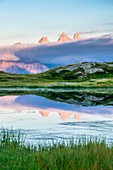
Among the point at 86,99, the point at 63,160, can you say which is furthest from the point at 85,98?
the point at 63,160

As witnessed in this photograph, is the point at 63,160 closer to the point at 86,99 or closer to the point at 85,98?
the point at 86,99

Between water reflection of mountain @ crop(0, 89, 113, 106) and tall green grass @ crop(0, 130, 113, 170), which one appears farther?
water reflection of mountain @ crop(0, 89, 113, 106)

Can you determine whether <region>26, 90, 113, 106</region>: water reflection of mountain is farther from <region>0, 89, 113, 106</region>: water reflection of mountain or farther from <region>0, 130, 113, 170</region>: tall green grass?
<region>0, 130, 113, 170</region>: tall green grass

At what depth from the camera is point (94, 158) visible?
16125 millimetres

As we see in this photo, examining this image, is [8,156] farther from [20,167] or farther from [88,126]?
[88,126]

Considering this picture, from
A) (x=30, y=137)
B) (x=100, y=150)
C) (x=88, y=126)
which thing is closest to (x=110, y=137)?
(x=30, y=137)

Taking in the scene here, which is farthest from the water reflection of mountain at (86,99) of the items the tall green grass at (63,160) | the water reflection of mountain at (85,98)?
the tall green grass at (63,160)

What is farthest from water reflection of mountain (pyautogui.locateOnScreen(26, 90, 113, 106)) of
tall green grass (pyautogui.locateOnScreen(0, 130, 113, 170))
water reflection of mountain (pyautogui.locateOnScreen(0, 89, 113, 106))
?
tall green grass (pyautogui.locateOnScreen(0, 130, 113, 170))

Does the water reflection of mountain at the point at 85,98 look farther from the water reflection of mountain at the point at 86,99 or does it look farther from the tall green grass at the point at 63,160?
the tall green grass at the point at 63,160

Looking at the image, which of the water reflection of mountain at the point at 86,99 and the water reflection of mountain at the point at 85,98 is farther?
the water reflection of mountain at the point at 85,98

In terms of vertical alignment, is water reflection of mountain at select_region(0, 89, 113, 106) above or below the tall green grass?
below

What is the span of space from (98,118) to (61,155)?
2779 cm

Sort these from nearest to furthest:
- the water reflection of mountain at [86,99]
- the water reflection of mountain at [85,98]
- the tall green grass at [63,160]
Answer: the tall green grass at [63,160] < the water reflection of mountain at [86,99] < the water reflection of mountain at [85,98]

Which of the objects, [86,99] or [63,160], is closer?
[63,160]
